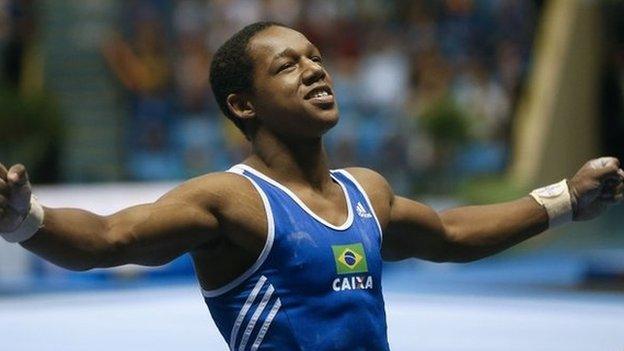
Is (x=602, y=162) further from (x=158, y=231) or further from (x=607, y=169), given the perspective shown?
(x=158, y=231)

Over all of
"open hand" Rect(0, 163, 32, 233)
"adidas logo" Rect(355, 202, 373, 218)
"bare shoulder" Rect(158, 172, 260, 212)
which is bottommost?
"adidas logo" Rect(355, 202, 373, 218)

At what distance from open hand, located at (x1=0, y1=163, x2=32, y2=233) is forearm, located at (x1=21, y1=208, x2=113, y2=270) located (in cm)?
11

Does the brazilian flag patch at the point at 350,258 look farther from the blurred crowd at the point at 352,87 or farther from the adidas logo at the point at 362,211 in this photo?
the blurred crowd at the point at 352,87

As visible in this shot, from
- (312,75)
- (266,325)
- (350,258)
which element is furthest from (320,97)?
(266,325)

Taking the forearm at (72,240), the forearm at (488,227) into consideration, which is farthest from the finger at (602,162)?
the forearm at (72,240)

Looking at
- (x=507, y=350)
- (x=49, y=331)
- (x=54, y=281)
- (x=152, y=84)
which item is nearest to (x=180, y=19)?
(x=152, y=84)

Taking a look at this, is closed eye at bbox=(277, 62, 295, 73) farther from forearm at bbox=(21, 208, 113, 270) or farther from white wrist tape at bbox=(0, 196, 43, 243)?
white wrist tape at bbox=(0, 196, 43, 243)

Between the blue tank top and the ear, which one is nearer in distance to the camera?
the blue tank top

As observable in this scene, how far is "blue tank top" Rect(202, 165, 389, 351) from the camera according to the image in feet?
14.3

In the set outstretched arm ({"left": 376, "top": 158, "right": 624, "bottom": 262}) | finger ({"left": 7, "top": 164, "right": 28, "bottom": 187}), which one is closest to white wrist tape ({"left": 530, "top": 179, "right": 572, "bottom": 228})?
outstretched arm ({"left": 376, "top": 158, "right": 624, "bottom": 262})

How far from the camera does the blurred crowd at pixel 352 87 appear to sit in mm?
17391

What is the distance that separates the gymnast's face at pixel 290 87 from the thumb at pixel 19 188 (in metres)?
1.07

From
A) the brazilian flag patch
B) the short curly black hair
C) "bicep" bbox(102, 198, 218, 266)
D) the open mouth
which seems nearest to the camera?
"bicep" bbox(102, 198, 218, 266)

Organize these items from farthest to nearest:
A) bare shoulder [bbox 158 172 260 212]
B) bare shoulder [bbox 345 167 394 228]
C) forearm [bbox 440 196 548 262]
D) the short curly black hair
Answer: forearm [bbox 440 196 548 262], bare shoulder [bbox 345 167 394 228], the short curly black hair, bare shoulder [bbox 158 172 260 212]
